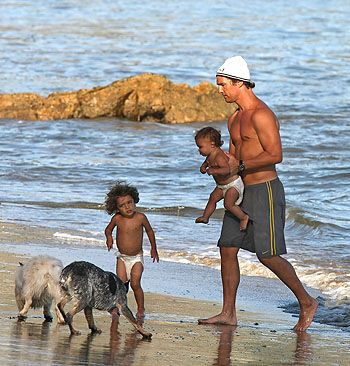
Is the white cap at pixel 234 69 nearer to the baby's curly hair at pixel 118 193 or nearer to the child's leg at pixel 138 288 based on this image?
the baby's curly hair at pixel 118 193

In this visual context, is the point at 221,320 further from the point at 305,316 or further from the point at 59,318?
the point at 59,318

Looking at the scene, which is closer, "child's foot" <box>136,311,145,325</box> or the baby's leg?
"child's foot" <box>136,311,145,325</box>

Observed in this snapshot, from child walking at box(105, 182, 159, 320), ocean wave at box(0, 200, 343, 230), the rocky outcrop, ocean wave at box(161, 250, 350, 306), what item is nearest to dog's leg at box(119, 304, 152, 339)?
child walking at box(105, 182, 159, 320)

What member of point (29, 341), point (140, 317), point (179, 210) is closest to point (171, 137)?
point (179, 210)

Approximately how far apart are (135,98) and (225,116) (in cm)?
163

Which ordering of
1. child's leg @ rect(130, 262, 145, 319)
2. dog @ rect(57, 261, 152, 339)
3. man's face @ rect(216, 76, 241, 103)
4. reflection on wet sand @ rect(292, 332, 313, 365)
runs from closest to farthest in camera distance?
reflection on wet sand @ rect(292, 332, 313, 365)
dog @ rect(57, 261, 152, 339)
man's face @ rect(216, 76, 241, 103)
child's leg @ rect(130, 262, 145, 319)

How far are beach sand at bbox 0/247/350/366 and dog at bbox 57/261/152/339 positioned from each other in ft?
0.35

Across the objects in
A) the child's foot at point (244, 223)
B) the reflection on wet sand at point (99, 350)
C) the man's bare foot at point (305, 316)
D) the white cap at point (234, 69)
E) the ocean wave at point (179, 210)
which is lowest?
the reflection on wet sand at point (99, 350)

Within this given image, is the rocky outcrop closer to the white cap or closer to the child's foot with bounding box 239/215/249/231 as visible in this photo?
the white cap

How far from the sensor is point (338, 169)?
16484mm

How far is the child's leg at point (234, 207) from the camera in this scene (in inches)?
297

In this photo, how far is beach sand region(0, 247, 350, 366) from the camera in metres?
6.21

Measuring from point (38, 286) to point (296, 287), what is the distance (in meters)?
1.65

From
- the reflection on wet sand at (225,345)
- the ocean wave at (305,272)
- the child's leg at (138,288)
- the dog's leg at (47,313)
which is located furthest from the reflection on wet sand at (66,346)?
the ocean wave at (305,272)
